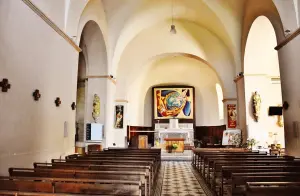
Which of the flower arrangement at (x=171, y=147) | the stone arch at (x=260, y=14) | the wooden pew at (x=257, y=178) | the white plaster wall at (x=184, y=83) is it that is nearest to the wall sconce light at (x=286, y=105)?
the stone arch at (x=260, y=14)

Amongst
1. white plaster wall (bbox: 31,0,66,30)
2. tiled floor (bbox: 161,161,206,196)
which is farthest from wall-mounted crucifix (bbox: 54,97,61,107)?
tiled floor (bbox: 161,161,206,196)

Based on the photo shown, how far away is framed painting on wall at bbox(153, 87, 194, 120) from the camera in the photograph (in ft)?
71.9

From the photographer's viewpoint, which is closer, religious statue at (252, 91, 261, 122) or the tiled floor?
the tiled floor

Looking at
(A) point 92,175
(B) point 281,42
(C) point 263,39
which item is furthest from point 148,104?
(A) point 92,175

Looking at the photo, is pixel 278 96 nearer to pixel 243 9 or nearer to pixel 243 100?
pixel 243 100

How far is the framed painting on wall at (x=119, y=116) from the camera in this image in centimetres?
1412

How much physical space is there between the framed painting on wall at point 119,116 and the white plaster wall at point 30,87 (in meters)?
6.48

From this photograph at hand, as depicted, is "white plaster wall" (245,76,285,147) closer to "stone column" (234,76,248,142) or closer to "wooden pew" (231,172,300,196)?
"stone column" (234,76,248,142)

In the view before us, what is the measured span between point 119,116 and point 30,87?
349 inches

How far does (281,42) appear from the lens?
25.3 feet

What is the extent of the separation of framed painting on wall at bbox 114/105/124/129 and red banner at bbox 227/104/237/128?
579cm

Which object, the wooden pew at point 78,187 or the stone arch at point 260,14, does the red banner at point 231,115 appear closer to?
the stone arch at point 260,14

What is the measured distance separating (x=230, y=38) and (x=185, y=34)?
10.6 feet

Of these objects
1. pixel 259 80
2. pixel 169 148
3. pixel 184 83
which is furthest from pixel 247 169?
pixel 184 83
